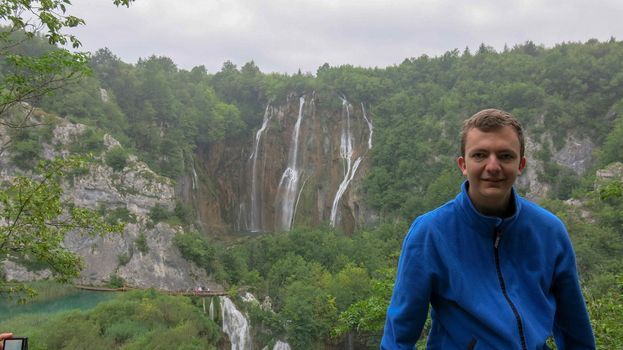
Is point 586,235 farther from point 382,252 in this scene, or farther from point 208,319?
point 208,319

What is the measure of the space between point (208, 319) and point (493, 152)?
21488 millimetres

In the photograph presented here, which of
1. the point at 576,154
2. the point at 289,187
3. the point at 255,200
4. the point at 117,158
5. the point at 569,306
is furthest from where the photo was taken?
the point at 255,200

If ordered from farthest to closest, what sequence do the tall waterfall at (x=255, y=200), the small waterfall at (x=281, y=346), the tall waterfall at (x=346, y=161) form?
the tall waterfall at (x=255, y=200) < the tall waterfall at (x=346, y=161) < the small waterfall at (x=281, y=346)

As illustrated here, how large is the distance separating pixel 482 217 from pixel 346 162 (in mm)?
40358

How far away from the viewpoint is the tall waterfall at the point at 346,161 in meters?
40.2

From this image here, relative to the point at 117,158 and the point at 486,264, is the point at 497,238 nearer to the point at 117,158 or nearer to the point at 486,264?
the point at 486,264

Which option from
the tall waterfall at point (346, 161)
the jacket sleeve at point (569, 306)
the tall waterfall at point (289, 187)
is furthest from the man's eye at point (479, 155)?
the tall waterfall at point (289, 187)

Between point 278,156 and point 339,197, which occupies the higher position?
point 278,156

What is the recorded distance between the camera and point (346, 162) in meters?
42.0

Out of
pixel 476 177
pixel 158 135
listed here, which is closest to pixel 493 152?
pixel 476 177

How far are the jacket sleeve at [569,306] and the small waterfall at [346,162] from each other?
37.3 m

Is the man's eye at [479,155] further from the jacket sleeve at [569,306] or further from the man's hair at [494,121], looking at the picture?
the jacket sleeve at [569,306]

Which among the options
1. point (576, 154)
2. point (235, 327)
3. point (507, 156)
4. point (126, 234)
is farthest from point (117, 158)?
point (507, 156)

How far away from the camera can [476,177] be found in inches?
68.4
